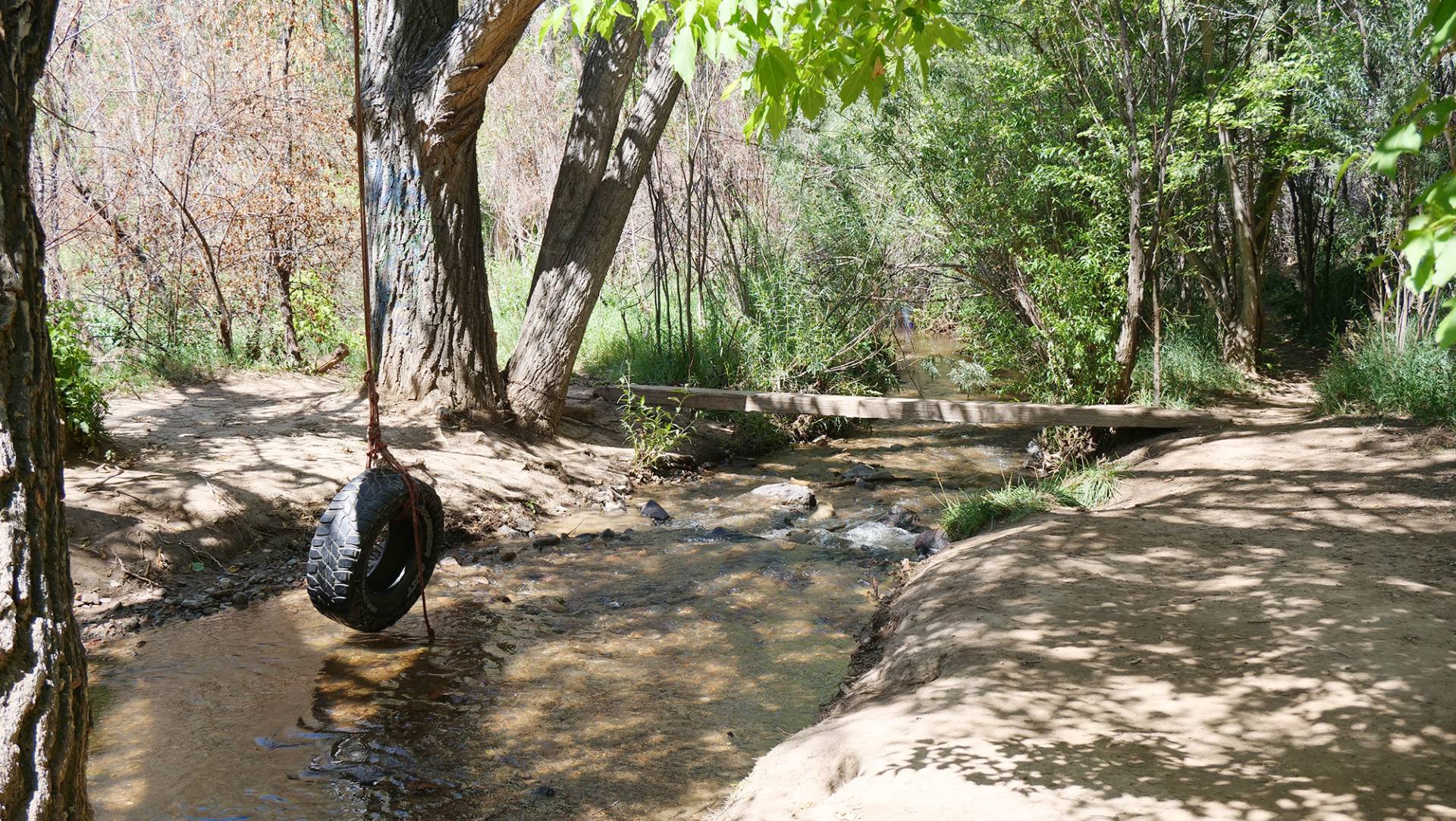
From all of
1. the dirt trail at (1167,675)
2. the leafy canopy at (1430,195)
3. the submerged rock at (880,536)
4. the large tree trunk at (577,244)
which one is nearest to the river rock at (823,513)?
the submerged rock at (880,536)

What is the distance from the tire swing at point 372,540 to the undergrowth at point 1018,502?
3.51m

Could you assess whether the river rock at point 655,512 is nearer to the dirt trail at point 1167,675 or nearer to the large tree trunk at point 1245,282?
the dirt trail at point 1167,675

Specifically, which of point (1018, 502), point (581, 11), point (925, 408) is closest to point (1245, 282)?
point (925, 408)

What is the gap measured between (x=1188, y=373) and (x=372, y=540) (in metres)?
8.10

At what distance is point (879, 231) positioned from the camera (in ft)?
35.1

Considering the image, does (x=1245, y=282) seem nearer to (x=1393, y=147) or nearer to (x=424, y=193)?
(x=424, y=193)

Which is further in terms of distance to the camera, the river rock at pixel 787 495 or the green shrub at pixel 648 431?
the green shrub at pixel 648 431

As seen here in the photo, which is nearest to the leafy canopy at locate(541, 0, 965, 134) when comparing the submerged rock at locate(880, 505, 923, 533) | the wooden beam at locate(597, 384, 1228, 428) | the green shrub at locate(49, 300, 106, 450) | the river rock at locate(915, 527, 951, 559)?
the river rock at locate(915, 527, 951, 559)

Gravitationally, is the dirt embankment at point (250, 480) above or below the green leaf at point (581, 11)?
below

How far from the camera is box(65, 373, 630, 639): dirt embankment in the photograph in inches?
224

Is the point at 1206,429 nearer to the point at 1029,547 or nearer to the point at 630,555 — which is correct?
the point at 1029,547

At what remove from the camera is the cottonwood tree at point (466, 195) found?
801 cm

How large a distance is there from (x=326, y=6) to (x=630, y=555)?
6835 mm

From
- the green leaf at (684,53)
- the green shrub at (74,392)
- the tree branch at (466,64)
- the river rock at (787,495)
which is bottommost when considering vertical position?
the river rock at (787,495)
